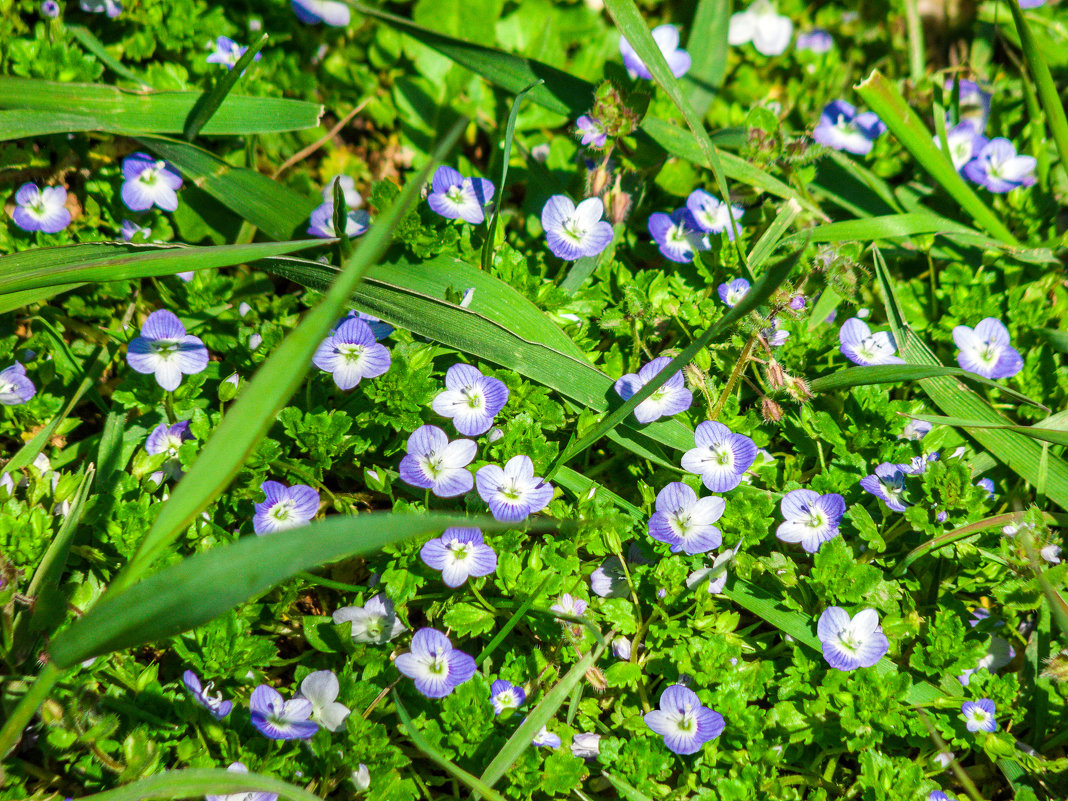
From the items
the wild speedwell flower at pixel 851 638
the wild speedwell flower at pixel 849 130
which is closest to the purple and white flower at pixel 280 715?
the wild speedwell flower at pixel 851 638

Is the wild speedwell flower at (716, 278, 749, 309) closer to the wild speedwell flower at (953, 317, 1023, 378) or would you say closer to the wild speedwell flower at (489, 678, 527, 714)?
the wild speedwell flower at (953, 317, 1023, 378)

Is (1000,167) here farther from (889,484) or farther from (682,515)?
(682,515)

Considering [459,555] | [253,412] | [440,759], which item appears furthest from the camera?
[459,555]

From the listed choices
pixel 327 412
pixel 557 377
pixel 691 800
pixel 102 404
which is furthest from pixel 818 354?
pixel 102 404

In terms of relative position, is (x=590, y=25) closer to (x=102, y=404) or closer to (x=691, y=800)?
(x=102, y=404)

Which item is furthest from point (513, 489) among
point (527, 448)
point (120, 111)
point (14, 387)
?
Result: point (120, 111)
